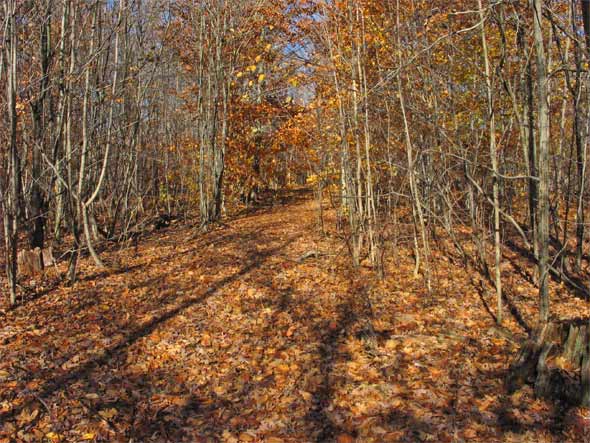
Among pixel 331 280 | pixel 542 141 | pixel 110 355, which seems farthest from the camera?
pixel 331 280

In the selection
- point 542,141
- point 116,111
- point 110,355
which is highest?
point 116,111

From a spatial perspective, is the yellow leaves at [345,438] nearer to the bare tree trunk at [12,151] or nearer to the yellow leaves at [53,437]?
the yellow leaves at [53,437]

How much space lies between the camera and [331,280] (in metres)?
7.76

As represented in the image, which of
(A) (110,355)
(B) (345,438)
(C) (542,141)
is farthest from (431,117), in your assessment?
(A) (110,355)

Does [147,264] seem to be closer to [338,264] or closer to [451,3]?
[338,264]

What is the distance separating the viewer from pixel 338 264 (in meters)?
8.49

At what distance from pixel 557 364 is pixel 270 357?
2764 mm

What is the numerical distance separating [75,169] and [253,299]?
7.10m

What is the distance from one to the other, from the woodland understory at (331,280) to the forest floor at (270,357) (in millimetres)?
26

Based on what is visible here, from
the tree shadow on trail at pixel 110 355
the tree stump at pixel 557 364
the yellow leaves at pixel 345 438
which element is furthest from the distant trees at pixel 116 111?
the tree stump at pixel 557 364

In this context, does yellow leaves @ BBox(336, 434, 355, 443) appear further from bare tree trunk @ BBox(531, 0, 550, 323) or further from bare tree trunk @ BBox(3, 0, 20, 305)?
bare tree trunk @ BBox(3, 0, 20, 305)

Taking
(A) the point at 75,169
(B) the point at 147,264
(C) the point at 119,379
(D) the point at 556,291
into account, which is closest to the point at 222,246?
(B) the point at 147,264

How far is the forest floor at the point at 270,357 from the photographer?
3975mm

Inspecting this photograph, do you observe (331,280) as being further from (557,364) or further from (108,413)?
(108,413)
